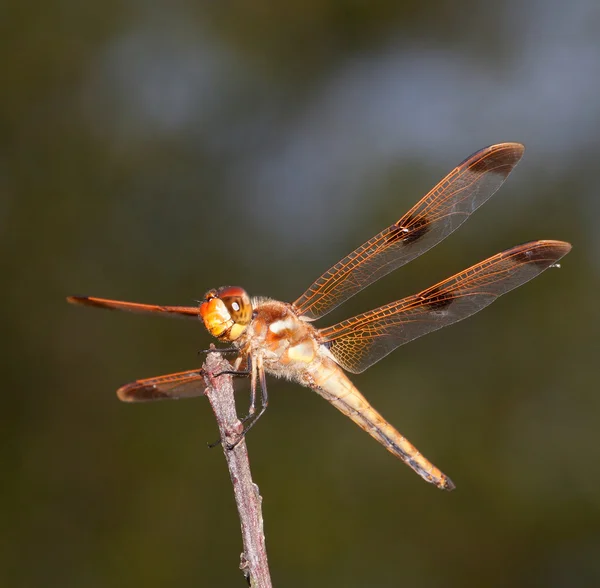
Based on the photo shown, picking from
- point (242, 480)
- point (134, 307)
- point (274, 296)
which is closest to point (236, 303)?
point (134, 307)

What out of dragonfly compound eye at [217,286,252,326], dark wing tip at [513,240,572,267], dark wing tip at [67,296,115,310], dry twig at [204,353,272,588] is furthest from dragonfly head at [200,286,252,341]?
dark wing tip at [513,240,572,267]

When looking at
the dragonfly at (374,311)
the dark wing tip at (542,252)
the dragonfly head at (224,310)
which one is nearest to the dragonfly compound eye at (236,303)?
the dragonfly head at (224,310)

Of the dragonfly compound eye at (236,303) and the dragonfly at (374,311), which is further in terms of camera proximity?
the dragonfly at (374,311)

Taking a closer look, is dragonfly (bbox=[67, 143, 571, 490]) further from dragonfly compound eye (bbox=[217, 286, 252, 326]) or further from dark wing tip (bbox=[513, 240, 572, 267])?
dragonfly compound eye (bbox=[217, 286, 252, 326])

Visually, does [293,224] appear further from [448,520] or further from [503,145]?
[503,145]

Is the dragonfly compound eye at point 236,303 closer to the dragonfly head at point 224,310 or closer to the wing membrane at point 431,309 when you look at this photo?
the dragonfly head at point 224,310

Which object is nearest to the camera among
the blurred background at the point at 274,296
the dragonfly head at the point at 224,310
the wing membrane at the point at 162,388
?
the dragonfly head at the point at 224,310

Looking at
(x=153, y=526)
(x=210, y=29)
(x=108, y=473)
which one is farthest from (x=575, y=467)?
(x=210, y=29)
